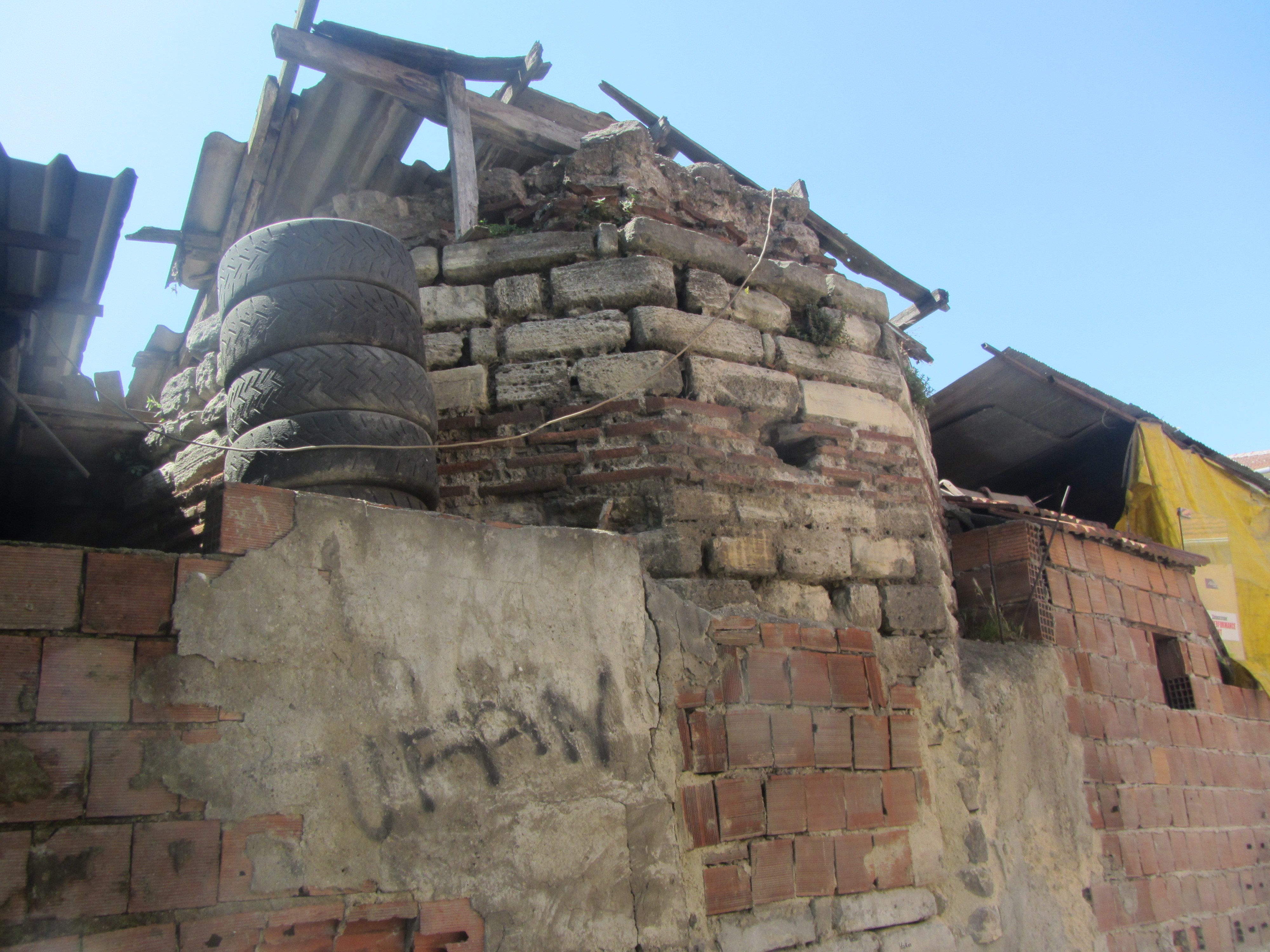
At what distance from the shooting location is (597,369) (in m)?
3.62

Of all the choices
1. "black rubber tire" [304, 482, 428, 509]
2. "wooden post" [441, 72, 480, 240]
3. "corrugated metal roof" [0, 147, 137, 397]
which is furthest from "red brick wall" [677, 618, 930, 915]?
"corrugated metal roof" [0, 147, 137, 397]

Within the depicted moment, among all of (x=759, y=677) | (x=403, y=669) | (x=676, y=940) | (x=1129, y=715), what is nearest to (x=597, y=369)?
(x=759, y=677)

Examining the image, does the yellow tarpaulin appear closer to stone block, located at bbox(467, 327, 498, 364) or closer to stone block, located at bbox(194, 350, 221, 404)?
stone block, located at bbox(467, 327, 498, 364)

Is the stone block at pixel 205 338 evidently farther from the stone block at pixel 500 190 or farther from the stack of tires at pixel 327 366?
the stone block at pixel 500 190

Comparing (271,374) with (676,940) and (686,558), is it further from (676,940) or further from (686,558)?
(676,940)

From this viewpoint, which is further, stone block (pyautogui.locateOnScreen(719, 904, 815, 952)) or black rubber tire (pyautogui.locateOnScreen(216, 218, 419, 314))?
black rubber tire (pyautogui.locateOnScreen(216, 218, 419, 314))

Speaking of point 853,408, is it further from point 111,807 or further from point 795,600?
point 111,807

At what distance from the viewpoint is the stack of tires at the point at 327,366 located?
2.93 meters

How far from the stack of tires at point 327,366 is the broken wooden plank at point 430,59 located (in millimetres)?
1649

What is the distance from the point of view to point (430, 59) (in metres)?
4.59

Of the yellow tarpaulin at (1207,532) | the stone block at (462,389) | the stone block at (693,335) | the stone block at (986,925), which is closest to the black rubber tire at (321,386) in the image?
the stone block at (462,389)

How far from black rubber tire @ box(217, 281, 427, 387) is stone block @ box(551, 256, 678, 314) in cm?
78

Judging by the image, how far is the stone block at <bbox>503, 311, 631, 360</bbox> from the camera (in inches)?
145

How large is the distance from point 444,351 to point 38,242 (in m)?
1.60
